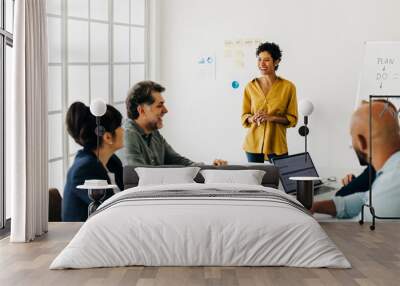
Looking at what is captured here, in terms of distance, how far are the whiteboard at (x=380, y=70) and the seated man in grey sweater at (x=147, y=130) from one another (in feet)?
6.25

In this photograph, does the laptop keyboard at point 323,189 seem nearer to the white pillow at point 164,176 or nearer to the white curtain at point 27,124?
the white pillow at point 164,176

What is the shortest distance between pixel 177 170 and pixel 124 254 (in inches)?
111

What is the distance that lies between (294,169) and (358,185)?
2.63ft

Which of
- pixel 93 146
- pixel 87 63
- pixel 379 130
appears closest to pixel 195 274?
pixel 93 146

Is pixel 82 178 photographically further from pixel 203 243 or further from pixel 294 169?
pixel 203 243

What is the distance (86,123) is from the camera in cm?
830

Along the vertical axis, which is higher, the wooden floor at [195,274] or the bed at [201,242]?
the bed at [201,242]

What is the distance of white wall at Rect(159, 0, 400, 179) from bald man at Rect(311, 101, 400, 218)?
14cm

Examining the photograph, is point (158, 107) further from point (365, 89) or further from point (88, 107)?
point (365, 89)

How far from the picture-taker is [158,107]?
8.51 meters

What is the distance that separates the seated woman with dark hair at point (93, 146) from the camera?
818 cm

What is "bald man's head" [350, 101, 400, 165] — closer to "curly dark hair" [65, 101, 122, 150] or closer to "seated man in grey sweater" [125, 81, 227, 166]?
"seated man in grey sweater" [125, 81, 227, 166]

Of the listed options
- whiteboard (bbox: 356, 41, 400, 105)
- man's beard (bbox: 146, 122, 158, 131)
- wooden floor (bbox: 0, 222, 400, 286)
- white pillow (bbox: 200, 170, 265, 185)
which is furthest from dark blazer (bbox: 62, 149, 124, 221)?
whiteboard (bbox: 356, 41, 400, 105)

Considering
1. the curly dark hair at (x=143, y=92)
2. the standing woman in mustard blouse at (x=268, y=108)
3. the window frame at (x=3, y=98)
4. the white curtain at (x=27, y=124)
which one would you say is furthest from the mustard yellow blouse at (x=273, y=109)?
the window frame at (x=3, y=98)
